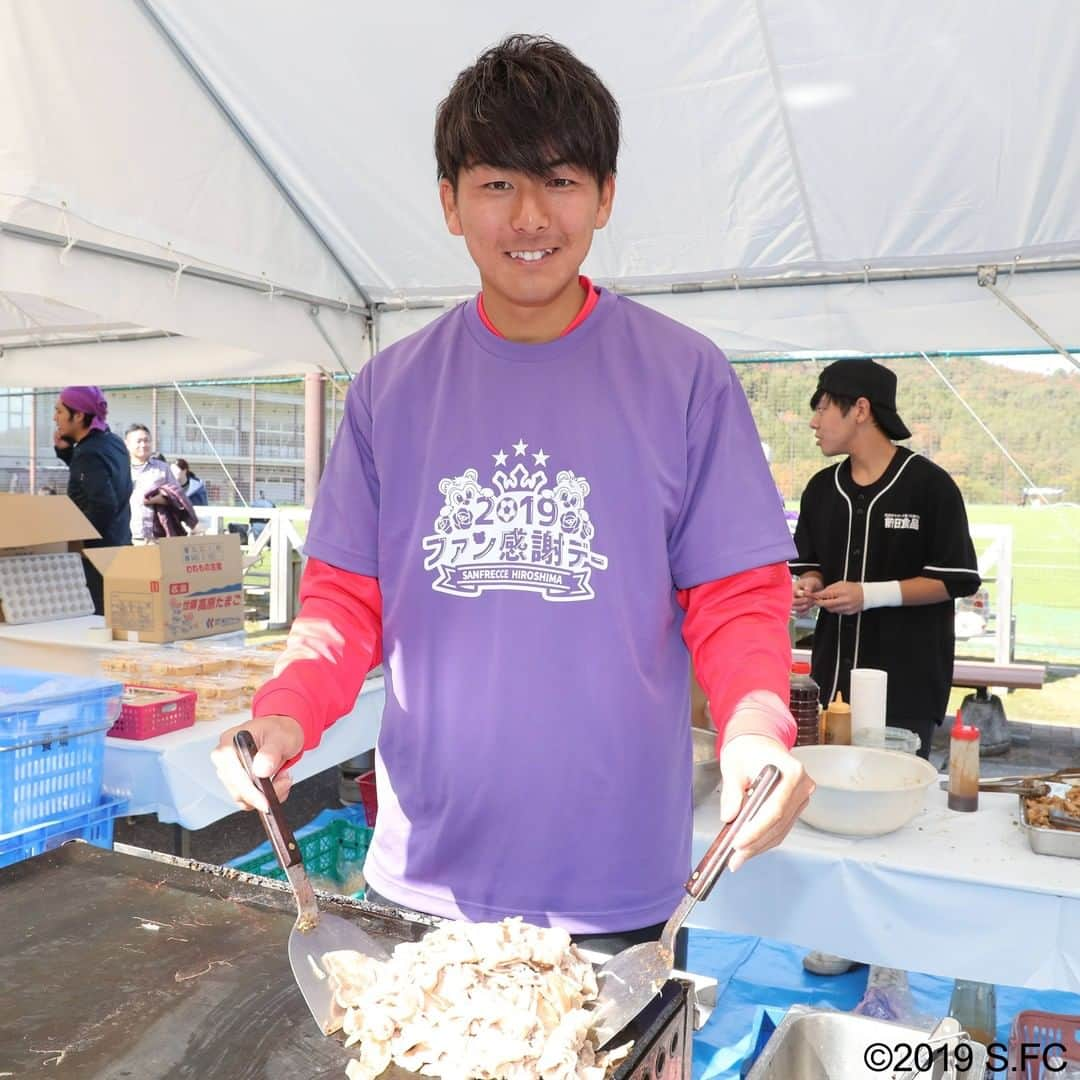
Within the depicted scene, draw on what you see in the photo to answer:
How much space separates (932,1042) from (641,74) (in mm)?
3146

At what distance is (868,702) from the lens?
8.20ft

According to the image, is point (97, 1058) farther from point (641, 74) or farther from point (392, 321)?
point (392, 321)

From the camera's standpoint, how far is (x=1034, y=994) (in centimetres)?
300

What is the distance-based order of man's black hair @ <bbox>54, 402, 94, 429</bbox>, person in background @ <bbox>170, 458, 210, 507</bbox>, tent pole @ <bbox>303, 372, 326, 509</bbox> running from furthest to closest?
person in background @ <bbox>170, 458, 210, 507</bbox> → tent pole @ <bbox>303, 372, 326, 509</bbox> → man's black hair @ <bbox>54, 402, 94, 429</bbox>

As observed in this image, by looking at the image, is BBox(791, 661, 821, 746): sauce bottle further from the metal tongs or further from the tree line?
the tree line

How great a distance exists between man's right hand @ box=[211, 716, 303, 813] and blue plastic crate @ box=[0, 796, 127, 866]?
1.15m

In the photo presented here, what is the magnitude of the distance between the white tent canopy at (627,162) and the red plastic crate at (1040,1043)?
2.77 meters

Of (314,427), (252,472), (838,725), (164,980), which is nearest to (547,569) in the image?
(164,980)

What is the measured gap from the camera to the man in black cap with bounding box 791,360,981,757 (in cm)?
330

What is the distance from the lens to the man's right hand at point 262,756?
1107 mm

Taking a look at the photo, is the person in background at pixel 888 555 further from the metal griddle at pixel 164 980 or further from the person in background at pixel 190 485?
the person in background at pixel 190 485

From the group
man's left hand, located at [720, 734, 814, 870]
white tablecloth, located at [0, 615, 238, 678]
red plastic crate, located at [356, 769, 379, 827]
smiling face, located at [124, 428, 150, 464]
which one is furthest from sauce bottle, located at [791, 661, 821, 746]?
smiling face, located at [124, 428, 150, 464]

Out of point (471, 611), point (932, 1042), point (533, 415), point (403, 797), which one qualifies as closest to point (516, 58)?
point (533, 415)

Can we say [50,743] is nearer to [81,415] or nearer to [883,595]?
[883,595]
